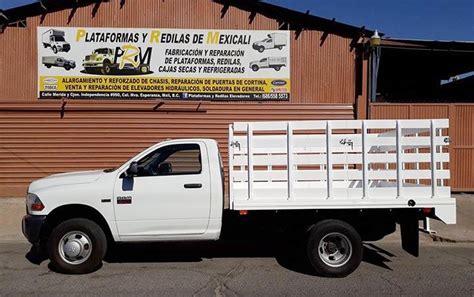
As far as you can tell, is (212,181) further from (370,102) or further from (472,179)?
(472,179)

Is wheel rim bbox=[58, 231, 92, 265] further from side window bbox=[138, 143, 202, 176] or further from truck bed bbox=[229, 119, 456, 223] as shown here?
truck bed bbox=[229, 119, 456, 223]

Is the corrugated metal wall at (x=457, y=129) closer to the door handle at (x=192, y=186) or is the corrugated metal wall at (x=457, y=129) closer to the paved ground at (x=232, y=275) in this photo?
the paved ground at (x=232, y=275)

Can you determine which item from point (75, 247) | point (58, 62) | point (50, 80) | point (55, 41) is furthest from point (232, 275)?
point (55, 41)

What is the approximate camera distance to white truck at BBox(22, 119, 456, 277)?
6.84 meters

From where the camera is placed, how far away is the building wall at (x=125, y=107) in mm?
13281

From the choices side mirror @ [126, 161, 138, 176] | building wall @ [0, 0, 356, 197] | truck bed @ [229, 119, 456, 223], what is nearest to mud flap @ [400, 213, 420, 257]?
truck bed @ [229, 119, 456, 223]

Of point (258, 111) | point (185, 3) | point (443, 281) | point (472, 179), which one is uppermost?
point (185, 3)

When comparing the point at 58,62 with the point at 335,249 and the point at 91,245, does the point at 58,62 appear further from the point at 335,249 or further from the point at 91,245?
the point at 335,249

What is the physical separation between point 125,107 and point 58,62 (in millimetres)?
2120

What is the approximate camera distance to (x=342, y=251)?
6.88 metres

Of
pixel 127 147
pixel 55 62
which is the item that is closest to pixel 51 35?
pixel 55 62

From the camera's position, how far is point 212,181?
6996mm

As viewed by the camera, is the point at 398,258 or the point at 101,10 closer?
the point at 398,258

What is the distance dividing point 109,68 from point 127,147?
7.11 ft
